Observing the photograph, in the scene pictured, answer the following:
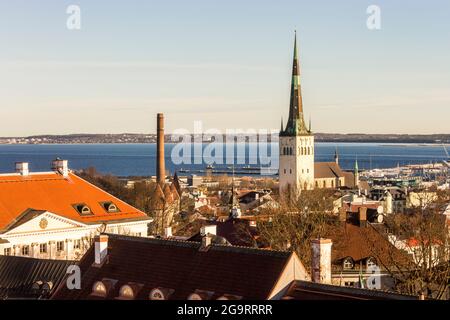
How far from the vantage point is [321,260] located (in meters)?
25.9

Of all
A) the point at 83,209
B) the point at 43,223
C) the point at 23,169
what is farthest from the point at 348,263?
the point at 23,169

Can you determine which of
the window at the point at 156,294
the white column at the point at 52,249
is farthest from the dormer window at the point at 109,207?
the window at the point at 156,294

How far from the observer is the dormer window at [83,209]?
51219mm

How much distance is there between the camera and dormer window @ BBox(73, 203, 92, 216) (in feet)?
168

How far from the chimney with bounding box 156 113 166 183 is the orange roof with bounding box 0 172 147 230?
39.1 metres

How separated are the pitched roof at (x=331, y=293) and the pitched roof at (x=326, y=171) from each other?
114m

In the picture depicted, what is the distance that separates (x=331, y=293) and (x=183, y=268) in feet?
18.7

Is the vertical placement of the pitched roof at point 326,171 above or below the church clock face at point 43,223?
below

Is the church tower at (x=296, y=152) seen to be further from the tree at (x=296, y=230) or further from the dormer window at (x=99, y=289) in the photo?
the dormer window at (x=99, y=289)

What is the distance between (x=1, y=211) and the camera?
1879 inches
